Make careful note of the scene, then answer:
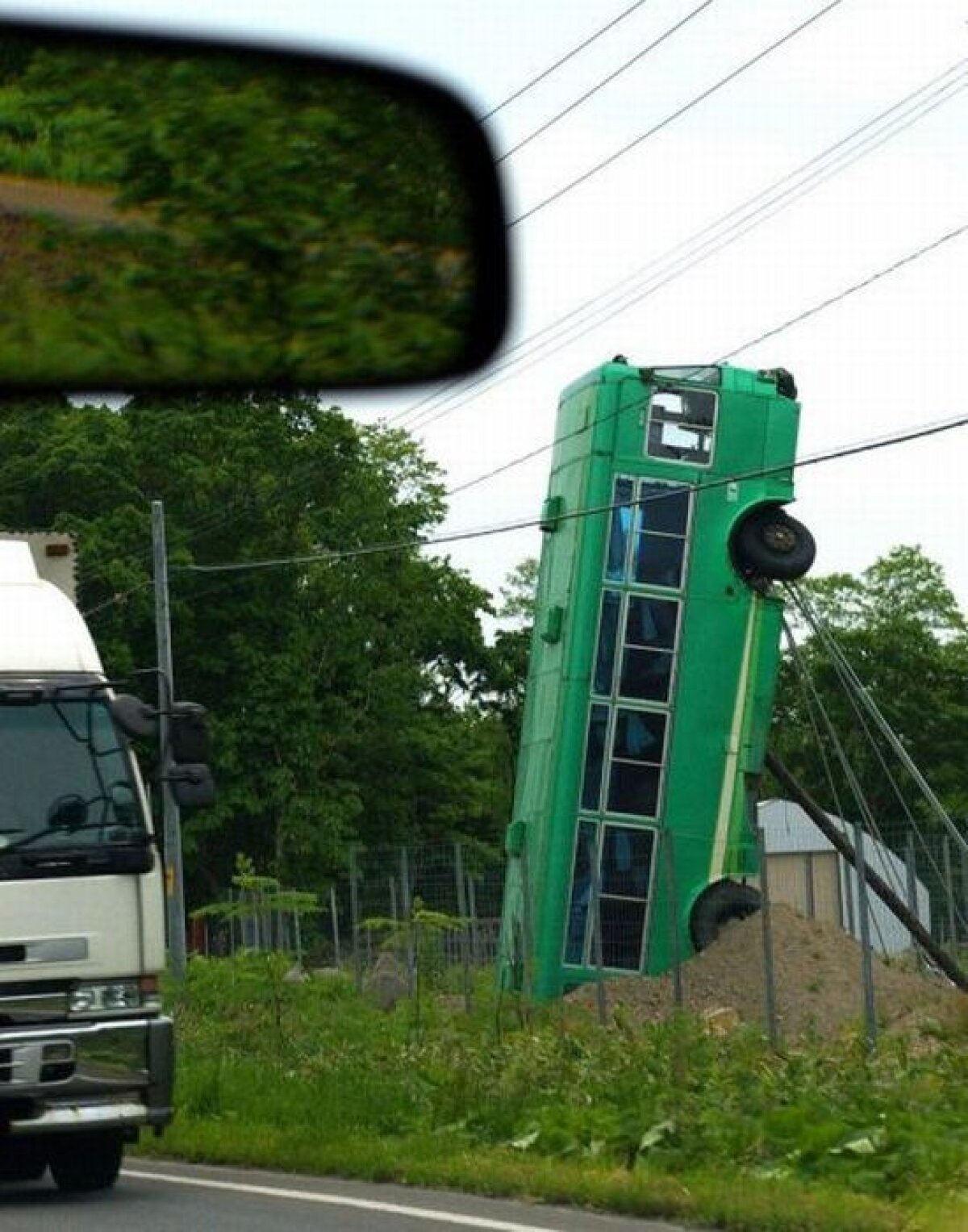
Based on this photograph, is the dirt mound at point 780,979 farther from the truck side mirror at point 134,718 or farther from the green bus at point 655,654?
the truck side mirror at point 134,718

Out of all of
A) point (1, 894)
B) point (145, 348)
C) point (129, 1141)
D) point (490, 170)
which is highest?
point (490, 170)

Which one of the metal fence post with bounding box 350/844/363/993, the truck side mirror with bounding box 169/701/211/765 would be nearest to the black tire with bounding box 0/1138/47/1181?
the truck side mirror with bounding box 169/701/211/765

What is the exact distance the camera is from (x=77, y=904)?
1327 cm

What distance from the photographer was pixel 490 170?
22.7 ft

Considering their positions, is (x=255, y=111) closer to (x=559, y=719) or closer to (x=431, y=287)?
(x=431, y=287)

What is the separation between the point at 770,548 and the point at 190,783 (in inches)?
673

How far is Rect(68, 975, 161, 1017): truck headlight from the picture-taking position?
43.8 ft

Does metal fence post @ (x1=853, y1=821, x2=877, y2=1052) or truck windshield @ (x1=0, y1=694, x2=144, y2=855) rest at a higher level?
truck windshield @ (x1=0, y1=694, x2=144, y2=855)

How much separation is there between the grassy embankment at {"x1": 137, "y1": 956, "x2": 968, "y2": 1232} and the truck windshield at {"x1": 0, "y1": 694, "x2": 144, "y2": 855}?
7.53 ft

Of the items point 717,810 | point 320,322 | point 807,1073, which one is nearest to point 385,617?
point 717,810

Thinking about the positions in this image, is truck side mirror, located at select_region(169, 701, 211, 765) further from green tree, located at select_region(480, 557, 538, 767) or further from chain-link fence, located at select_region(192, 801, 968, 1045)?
green tree, located at select_region(480, 557, 538, 767)

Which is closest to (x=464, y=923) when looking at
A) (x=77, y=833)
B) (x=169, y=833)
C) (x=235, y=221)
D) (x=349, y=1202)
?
(x=77, y=833)

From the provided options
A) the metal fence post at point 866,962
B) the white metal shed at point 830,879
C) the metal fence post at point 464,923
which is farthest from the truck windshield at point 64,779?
the metal fence post at point 464,923

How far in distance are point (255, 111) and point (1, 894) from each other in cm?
681
